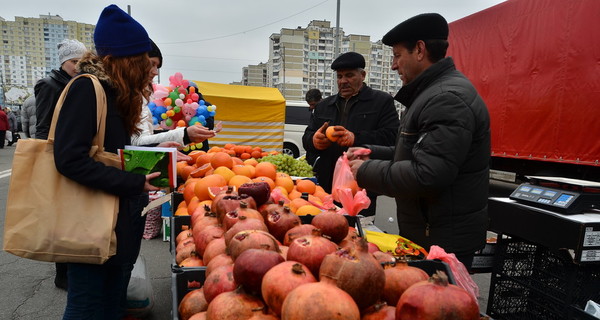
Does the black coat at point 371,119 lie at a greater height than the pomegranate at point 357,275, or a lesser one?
greater

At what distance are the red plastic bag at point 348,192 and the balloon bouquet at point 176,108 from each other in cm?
257

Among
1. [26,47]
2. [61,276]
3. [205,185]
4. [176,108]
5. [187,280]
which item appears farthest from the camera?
[26,47]

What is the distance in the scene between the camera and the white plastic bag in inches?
117

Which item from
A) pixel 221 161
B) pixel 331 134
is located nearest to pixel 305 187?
pixel 331 134

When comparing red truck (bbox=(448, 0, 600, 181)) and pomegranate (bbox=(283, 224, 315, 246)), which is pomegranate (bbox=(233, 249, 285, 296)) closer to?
pomegranate (bbox=(283, 224, 315, 246))

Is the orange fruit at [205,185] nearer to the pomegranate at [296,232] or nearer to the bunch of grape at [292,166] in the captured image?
the pomegranate at [296,232]

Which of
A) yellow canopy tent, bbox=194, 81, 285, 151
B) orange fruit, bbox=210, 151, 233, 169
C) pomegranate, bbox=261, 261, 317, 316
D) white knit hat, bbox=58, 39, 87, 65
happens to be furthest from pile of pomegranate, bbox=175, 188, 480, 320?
yellow canopy tent, bbox=194, 81, 285, 151

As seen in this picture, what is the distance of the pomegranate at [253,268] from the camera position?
4.02ft

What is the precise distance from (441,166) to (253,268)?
1.03 meters

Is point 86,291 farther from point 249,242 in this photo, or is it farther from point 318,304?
point 318,304

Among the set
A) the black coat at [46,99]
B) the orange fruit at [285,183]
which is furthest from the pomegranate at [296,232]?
the black coat at [46,99]

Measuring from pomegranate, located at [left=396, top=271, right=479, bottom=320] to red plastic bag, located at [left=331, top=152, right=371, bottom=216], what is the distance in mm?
1070

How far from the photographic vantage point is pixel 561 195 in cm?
211

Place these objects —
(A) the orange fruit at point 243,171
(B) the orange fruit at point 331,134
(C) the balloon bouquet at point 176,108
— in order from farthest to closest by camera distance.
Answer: (C) the balloon bouquet at point 176,108 → (A) the orange fruit at point 243,171 → (B) the orange fruit at point 331,134
